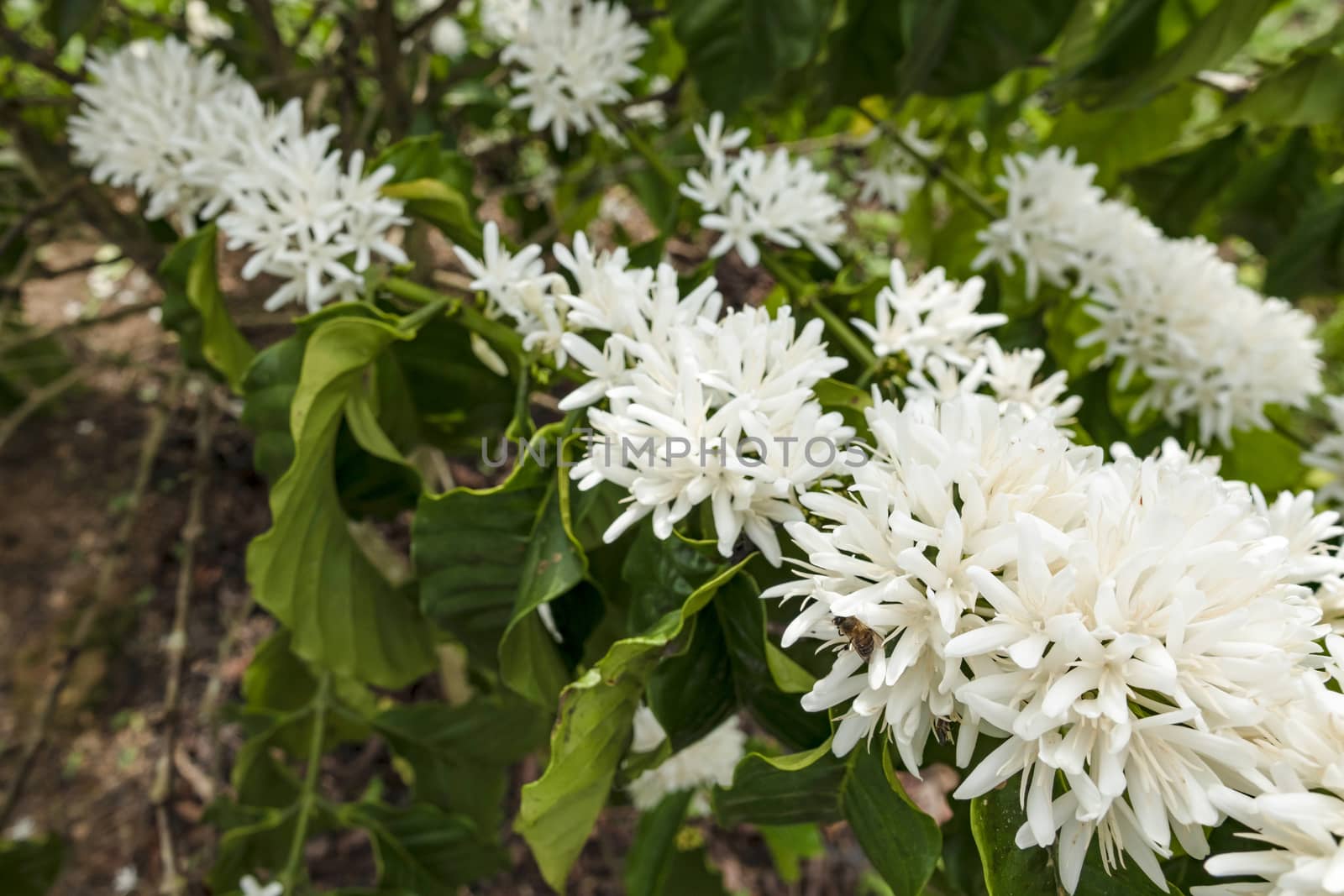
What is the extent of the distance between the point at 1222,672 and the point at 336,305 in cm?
56

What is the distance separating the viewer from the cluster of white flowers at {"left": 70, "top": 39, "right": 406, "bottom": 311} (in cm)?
65

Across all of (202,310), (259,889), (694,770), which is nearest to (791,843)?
(694,770)

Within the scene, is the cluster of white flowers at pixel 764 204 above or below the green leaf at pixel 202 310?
above

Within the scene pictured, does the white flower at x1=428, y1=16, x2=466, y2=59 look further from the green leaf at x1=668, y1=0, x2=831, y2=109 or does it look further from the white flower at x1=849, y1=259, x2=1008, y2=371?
the white flower at x1=849, y1=259, x2=1008, y2=371

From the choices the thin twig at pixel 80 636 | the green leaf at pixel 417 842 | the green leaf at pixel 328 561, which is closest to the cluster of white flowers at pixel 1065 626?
the green leaf at pixel 328 561

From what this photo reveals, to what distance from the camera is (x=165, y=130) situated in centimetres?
75

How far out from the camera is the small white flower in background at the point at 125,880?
150 cm

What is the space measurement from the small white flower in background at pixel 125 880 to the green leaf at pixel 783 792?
4.80 feet

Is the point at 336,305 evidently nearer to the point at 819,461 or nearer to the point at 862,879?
the point at 819,461

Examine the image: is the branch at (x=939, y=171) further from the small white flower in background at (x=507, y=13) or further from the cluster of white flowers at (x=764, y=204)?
the small white flower in background at (x=507, y=13)

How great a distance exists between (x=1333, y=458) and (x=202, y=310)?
3.45 feet

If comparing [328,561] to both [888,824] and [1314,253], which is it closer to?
[888,824]

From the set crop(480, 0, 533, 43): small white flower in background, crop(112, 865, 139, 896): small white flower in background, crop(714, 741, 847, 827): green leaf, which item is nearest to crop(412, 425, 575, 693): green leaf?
crop(714, 741, 847, 827): green leaf

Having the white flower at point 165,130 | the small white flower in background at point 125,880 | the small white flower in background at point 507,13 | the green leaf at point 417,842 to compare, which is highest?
the small white flower in background at point 507,13
